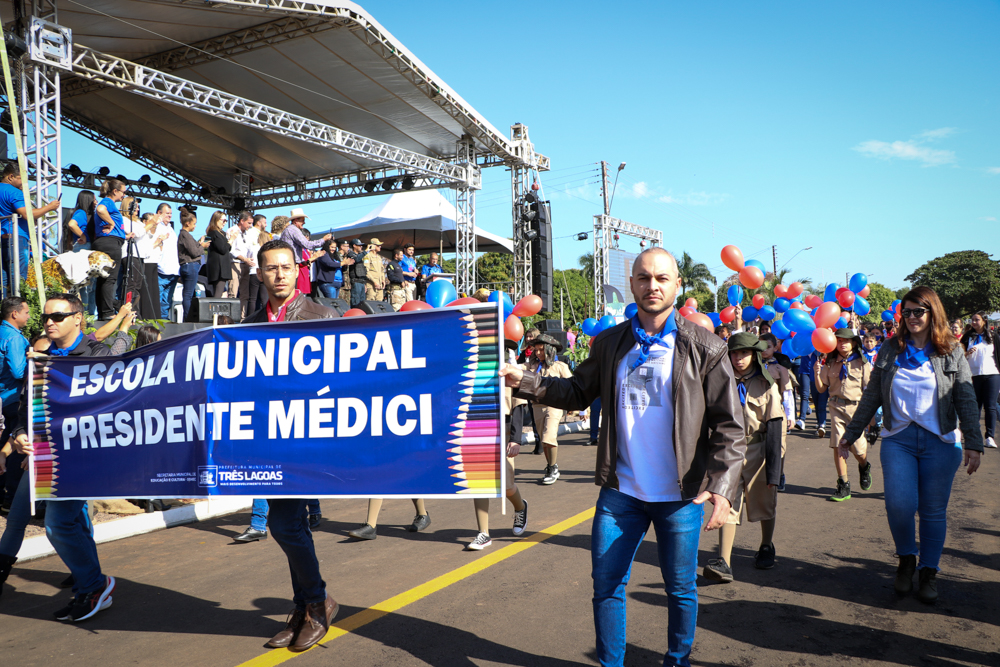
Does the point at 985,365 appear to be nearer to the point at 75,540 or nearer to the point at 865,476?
the point at 865,476

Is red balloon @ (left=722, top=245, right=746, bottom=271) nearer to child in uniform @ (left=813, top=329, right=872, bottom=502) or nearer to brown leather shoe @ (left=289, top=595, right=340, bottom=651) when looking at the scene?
child in uniform @ (left=813, top=329, right=872, bottom=502)

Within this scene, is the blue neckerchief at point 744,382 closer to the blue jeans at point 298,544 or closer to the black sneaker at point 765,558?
the black sneaker at point 765,558

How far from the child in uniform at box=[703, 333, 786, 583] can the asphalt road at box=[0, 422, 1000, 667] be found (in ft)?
1.17

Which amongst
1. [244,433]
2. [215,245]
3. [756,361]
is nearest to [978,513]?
[756,361]

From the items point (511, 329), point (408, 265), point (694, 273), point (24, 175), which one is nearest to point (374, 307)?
point (511, 329)

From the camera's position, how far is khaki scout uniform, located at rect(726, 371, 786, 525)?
507 centimetres

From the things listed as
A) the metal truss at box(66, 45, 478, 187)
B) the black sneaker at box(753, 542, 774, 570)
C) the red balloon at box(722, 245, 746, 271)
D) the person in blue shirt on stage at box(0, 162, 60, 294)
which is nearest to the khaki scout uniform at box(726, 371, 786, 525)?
the black sneaker at box(753, 542, 774, 570)

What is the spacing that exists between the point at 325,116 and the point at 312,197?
5.29 metres

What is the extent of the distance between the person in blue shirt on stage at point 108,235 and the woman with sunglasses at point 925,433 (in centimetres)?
999

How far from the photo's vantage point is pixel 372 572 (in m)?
5.07

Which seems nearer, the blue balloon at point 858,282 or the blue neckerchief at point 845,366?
the blue neckerchief at point 845,366

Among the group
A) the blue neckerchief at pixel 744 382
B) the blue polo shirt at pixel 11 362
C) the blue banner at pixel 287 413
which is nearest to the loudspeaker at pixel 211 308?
the blue polo shirt at pixel 11 362

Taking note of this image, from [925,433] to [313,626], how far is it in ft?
12.4

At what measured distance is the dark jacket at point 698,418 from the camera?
115 inches
